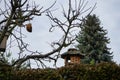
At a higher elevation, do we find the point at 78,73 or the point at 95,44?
the point at 95,44

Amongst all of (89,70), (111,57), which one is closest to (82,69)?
(89,70)

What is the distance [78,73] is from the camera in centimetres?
1193

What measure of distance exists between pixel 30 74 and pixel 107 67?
2287 millimetres

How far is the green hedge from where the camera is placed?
11812 millimetres

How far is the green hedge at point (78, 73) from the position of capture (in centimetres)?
1181

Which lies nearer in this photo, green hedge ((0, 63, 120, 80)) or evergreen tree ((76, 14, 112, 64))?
green hedge ((0, 63, 120, 80))

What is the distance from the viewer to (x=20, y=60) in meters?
5.32

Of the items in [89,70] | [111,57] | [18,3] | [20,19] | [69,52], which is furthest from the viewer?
[111,57]

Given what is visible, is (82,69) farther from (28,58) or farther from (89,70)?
(28,58)

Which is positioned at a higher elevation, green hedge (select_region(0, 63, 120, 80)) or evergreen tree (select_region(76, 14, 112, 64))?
evergreen tree (select_region(76, 14, 112, 64))

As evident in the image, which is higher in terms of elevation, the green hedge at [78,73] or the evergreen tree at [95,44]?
the evergreen tree at [95,44]

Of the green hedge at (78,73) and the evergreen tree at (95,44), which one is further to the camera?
the evergreen tree at (95,44)

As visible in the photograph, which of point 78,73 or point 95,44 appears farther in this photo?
point 95,44

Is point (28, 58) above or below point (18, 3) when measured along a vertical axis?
below
